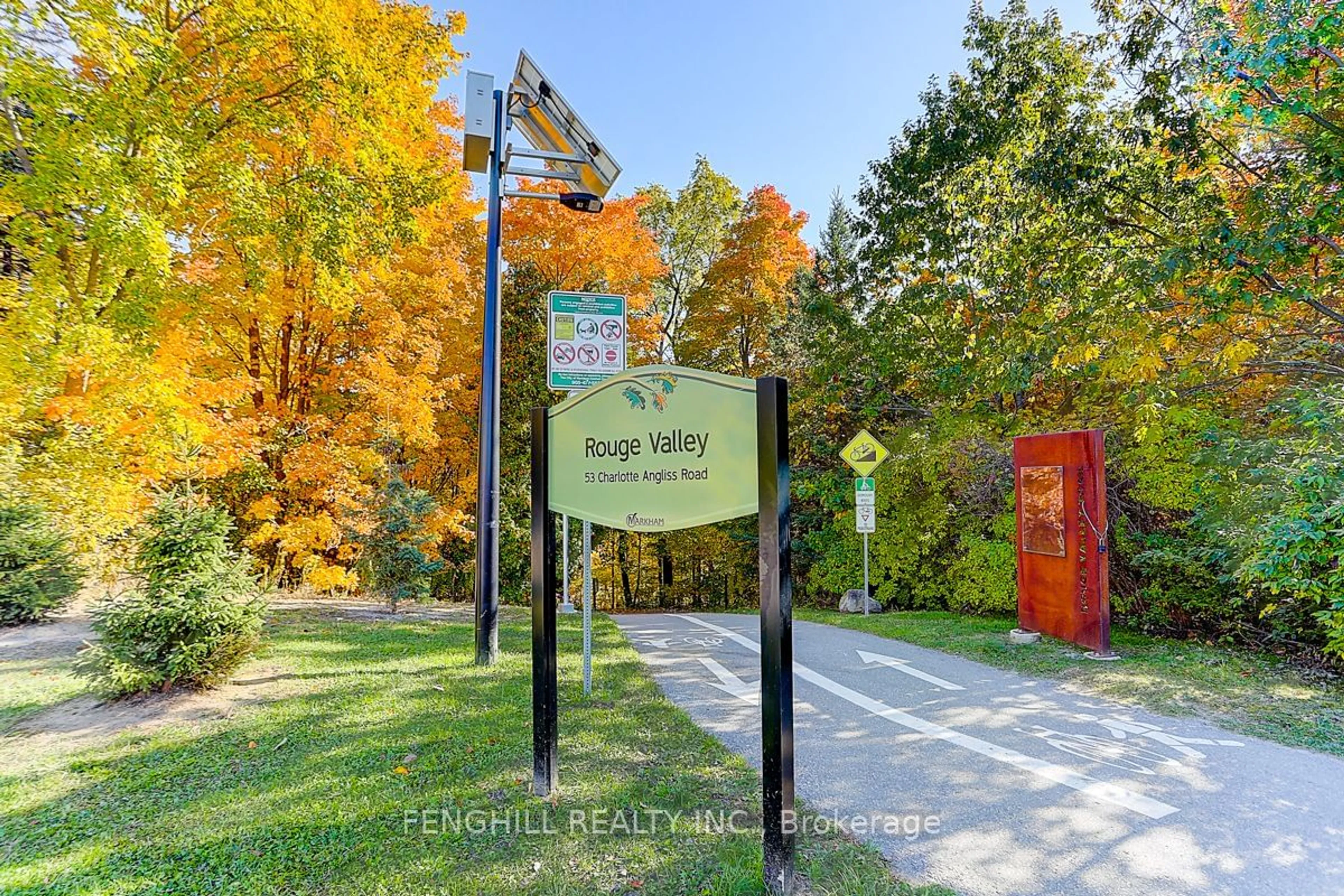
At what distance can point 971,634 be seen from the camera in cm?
709

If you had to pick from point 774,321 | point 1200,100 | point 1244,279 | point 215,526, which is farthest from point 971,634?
point 774,321

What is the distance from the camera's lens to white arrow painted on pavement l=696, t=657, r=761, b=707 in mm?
4672

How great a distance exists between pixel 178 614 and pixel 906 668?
19.4ft

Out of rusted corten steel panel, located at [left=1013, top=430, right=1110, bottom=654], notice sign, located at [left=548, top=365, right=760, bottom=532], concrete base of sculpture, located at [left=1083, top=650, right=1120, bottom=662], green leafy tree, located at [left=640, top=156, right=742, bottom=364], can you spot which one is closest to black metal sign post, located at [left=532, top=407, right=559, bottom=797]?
notice sign, located at [left=548, top=365, right=760, bottom=532]

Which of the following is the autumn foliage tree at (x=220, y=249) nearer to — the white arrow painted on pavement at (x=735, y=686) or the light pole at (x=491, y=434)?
the light pole at (x=491, y=434)

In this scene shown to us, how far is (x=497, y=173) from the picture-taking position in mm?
5762

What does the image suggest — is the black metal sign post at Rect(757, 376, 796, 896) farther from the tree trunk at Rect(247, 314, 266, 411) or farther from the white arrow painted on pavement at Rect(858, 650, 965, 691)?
the tree trunk at Rect(247, 314, 266, 411)

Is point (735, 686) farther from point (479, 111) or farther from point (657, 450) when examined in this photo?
point (479, 111)

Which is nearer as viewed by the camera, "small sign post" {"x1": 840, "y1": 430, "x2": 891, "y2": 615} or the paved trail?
the paved trail

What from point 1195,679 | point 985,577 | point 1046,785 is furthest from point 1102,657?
point 985,577

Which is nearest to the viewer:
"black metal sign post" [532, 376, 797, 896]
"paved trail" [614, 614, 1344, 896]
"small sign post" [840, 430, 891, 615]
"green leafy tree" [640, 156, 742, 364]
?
"black metal sign post" [532, 376, 797, 896]

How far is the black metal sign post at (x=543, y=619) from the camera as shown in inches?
121

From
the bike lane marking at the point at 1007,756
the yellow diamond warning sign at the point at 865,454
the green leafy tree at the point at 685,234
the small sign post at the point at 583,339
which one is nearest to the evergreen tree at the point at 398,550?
the small sign post at the point at 583,339

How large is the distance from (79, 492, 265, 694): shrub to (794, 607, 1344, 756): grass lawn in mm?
6496
